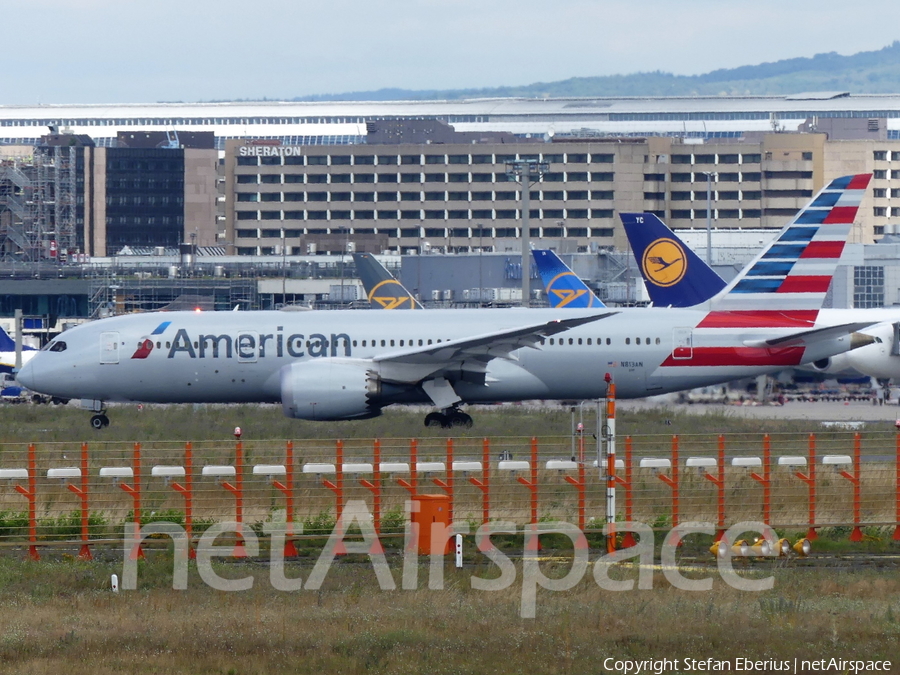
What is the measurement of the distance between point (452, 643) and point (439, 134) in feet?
507

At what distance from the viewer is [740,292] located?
35531mm

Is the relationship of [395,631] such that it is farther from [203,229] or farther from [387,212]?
[203,229]

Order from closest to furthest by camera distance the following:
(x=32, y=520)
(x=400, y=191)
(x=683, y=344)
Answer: (x=32, y=520) → (x=683, y=344) → (x=400, y=191)

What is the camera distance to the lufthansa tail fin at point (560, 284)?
52375 mm

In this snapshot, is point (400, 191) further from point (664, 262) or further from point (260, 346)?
point (260, 346)

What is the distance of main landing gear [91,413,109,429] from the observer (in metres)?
36.4

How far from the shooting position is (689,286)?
44281mm

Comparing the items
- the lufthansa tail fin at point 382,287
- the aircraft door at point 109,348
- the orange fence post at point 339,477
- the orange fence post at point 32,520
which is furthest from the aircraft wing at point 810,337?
the lufthansa tail fin at point 382,287

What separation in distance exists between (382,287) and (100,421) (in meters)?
21.9

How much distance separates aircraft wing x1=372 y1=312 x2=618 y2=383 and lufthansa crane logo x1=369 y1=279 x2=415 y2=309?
2209 centimetres

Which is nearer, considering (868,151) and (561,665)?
(561,665)

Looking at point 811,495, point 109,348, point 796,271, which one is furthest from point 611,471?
point 109,348

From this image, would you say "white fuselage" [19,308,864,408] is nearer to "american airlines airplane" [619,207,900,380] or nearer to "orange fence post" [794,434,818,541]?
"american airlines airplane" [619,207,900,380]

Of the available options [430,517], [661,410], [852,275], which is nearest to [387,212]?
[852,275]
